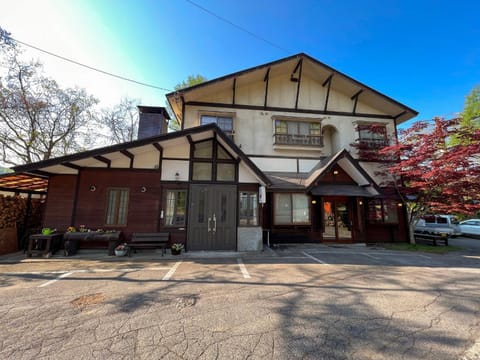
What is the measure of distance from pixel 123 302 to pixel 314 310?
3.41 meters

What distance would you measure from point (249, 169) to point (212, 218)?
100.0 inches

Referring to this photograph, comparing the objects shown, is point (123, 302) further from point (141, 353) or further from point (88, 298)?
point (141, 353)

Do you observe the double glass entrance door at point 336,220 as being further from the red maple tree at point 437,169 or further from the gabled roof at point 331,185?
the red maple tree at point 437,169

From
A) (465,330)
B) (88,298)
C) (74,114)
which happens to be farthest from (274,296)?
(74,114)

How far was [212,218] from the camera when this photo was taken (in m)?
7.74

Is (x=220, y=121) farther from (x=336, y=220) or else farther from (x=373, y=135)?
(x=373, y=135)

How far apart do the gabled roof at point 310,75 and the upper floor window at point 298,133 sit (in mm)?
1117

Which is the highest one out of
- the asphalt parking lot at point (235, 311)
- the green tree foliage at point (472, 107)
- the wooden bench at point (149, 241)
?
the green tree foliage at point (472, 107)

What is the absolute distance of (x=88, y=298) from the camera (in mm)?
3564

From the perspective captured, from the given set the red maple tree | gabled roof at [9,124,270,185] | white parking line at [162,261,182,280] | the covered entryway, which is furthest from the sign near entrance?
the red maple tree

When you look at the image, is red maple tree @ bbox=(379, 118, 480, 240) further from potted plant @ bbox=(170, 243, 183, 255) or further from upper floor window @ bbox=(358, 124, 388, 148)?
potted plant @ bbox=(170, 243, 183, 255)

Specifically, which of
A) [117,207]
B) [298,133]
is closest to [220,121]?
[298,133]

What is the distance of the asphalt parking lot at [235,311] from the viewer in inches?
90.9

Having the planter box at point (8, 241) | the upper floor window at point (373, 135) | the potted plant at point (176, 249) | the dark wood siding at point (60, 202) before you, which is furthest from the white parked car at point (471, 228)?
the planter box at point (8, 241)
